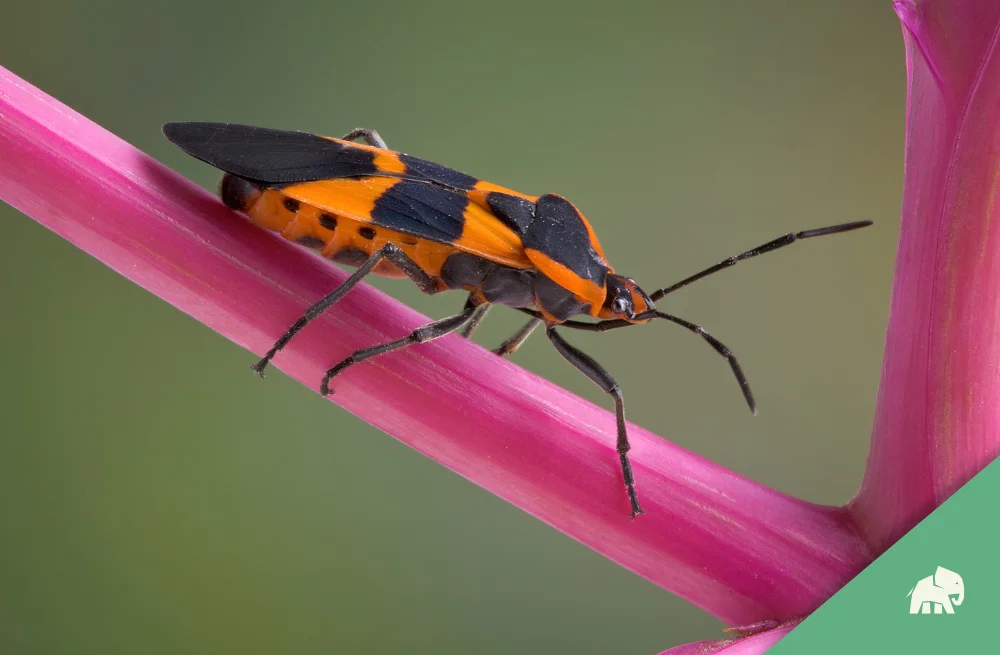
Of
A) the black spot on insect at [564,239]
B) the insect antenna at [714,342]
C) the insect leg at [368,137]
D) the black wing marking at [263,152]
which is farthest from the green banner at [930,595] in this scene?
the insect leg at [368,137]

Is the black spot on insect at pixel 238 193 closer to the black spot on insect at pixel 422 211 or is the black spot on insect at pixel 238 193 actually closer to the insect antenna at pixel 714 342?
the black spot on insect at pixel 422 211

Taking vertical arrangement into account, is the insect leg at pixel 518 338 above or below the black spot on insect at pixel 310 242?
below

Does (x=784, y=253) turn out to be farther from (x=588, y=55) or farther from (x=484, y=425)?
(x=484, y=425)

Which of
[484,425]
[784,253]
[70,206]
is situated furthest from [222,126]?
[784,253]

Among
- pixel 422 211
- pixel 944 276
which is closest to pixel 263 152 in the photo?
pixel 422 211

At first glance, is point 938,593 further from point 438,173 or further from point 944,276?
point 438,173

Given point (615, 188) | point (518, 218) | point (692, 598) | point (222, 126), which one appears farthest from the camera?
point (615, 188)
